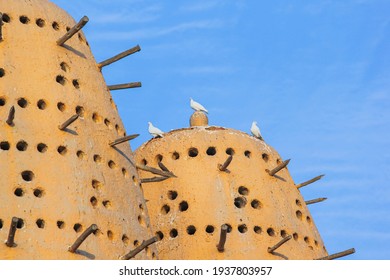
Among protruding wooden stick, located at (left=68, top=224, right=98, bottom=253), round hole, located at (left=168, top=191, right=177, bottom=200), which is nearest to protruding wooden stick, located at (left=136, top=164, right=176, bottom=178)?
round hole, located at (left=168, top=191, right=177, bottom=200)

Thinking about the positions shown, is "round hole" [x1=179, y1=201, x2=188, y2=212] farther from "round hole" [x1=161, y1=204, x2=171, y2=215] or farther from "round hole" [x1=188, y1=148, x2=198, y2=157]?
"round hole" [x1=188, y1=148, x2=198, y2=157]

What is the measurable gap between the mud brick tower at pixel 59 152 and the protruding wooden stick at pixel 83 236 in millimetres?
15

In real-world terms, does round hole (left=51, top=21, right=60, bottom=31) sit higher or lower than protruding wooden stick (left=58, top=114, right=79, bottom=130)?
higher

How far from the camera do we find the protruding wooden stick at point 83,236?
18891 millimetres

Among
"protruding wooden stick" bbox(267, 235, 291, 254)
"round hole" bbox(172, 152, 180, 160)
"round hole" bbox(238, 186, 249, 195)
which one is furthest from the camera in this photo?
"round hole" bbox(172, 152, 180, 160)

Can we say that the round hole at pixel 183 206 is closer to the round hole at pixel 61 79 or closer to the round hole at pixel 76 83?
the round hole at pixel 76 83

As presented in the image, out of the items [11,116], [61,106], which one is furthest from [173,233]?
[11,116]

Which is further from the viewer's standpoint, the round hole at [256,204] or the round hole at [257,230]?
the round hole at [256,204]

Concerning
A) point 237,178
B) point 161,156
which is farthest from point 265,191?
point 161,156

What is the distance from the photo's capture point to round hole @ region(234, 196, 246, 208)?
24812 millimetres

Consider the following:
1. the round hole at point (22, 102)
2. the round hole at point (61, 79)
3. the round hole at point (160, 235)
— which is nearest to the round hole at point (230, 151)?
the round hole at point (160, 235)

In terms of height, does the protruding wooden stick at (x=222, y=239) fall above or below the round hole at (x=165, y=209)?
below

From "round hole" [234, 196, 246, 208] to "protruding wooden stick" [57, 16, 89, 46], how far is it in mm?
5365
